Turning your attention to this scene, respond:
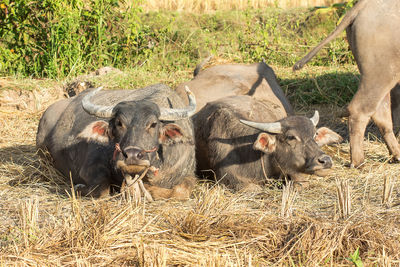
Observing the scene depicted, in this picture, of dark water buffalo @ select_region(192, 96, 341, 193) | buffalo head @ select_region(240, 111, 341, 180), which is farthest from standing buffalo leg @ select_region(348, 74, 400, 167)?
buffalo head @ select_region(240, 111, 341, 180)

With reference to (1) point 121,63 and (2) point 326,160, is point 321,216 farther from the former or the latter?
(1) point 121,63

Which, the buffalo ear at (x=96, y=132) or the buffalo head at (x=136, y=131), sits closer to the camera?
the buffalo head at (x=136, y=131)

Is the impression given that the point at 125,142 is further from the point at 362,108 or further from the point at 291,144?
the point at 362,108

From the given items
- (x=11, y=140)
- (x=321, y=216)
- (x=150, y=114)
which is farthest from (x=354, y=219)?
(x=11, y=140)

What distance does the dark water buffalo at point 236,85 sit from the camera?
659cm

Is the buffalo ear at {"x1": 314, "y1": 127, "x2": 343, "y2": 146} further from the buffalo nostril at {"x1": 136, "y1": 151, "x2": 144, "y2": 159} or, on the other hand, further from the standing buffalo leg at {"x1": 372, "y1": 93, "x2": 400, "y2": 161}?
the buffalo nostril at {"x1": 136, "y1": 151, "x2": 144, "y2": 159}

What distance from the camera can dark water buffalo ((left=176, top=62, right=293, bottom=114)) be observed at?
21.6 feet

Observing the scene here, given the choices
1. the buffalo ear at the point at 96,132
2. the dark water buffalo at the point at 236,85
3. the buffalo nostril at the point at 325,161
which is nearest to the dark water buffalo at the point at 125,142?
the buffalo ear at the point at 96,132

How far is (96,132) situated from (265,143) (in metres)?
1.42

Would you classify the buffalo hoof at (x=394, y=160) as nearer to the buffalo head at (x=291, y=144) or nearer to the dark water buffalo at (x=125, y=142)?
the buffalo head at (x=291, y=144)

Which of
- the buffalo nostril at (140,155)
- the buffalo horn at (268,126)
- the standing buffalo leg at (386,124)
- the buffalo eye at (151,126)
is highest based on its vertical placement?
the buffalo eye at (151,126)

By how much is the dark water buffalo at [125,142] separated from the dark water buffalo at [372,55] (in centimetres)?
176

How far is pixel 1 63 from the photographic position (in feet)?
27.2

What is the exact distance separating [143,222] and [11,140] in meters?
3.54
